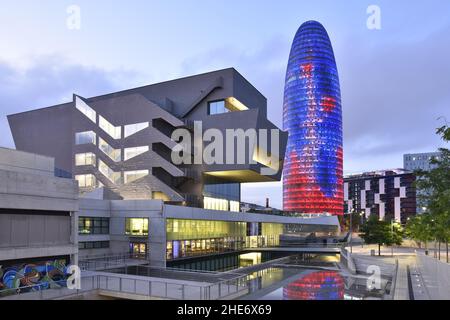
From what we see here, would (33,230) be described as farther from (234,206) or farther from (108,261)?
(234,206)

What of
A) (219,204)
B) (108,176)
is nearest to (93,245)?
(108,176)

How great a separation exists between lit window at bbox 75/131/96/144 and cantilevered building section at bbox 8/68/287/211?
0.16 meters

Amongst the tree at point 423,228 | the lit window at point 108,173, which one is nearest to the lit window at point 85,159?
the lit window at point 108,173

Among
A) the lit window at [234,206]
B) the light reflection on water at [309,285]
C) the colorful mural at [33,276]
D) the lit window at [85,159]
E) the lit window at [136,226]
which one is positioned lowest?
the light reflection on water at [309,285]

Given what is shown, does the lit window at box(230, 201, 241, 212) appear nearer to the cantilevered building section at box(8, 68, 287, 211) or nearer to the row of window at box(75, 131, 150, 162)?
the cantilevered building section at box(8, 68, 287, 211)

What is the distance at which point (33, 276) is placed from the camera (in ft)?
87.2

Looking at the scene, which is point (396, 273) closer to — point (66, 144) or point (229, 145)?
point (229, 145)

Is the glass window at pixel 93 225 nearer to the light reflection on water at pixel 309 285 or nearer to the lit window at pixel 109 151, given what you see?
the lit window at pixel 109 151

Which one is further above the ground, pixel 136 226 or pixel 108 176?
pixel 108 176

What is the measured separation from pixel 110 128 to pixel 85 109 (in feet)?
22.1

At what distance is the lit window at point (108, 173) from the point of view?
61.1 meters

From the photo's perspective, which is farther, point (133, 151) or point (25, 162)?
point (133, 151)
